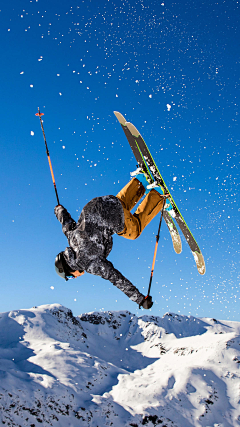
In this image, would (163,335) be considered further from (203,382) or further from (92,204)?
(92,204)

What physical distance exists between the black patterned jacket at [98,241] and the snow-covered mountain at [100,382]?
69.5m

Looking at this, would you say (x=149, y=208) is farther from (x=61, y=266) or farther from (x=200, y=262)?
(x=200, y=262)

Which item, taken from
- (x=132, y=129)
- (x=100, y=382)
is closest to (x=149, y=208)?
(x=132, y=129)

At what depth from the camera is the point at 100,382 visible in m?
85.0

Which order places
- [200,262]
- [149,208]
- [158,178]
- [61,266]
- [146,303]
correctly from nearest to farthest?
[146,303] < [61,266] < [149,208] < [158,178] < [200,262]

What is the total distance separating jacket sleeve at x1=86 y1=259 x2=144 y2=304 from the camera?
4242 millimetres

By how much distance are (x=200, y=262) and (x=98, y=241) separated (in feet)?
11.3

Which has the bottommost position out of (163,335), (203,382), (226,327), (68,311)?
(203,382)

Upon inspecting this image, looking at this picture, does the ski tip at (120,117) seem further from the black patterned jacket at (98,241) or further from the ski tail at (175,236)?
the black patterned jacket at (98,241)

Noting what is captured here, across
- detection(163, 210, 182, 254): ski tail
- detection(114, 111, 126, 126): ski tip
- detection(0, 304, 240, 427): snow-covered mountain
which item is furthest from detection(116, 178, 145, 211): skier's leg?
detection(0, 304, 240, 427): snow-covered mountain

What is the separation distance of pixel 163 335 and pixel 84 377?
320ft

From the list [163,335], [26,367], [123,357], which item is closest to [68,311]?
[123,357]

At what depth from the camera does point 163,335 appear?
6649 inches

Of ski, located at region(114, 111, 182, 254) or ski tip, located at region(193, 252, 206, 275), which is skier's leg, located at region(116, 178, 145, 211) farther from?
ski tip, located at region(193, 252, 206, 275)
